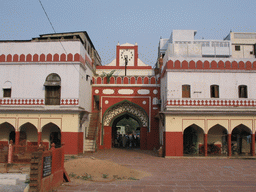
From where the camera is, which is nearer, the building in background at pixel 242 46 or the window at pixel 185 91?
the window at pixel 185 91

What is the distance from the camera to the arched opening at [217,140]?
17344 millimetres

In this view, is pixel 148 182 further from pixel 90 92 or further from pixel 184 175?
pixel 90 92

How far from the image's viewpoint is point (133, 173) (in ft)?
34.5

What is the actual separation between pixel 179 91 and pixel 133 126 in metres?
41.1

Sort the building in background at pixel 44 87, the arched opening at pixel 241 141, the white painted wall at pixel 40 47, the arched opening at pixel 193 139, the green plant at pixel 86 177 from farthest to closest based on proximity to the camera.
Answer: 1. the arched opening at pixel 241 141
2. the arched opening at pixel 193 139
3. the white painted wall at pixel 40 47
4. the building in background at pixel 44 87
5. the green plant at pixel 86 177

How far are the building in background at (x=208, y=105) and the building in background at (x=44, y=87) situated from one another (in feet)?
17.8

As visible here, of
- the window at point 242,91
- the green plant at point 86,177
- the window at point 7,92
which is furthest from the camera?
the window at point 7,92

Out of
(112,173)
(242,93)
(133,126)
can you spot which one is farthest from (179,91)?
(133,126)

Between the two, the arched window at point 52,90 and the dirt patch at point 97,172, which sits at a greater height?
the arched window at point 52,90

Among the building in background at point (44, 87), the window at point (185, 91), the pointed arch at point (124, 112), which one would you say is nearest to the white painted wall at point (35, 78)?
the building in background at point (44, 87)

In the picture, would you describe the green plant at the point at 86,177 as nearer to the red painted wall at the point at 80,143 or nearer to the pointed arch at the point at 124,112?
the red painted wall at the point at 80,143

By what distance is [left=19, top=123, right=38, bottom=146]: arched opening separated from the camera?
17859 millimetres

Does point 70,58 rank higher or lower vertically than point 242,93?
higher

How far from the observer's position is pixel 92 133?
64.1 feet
